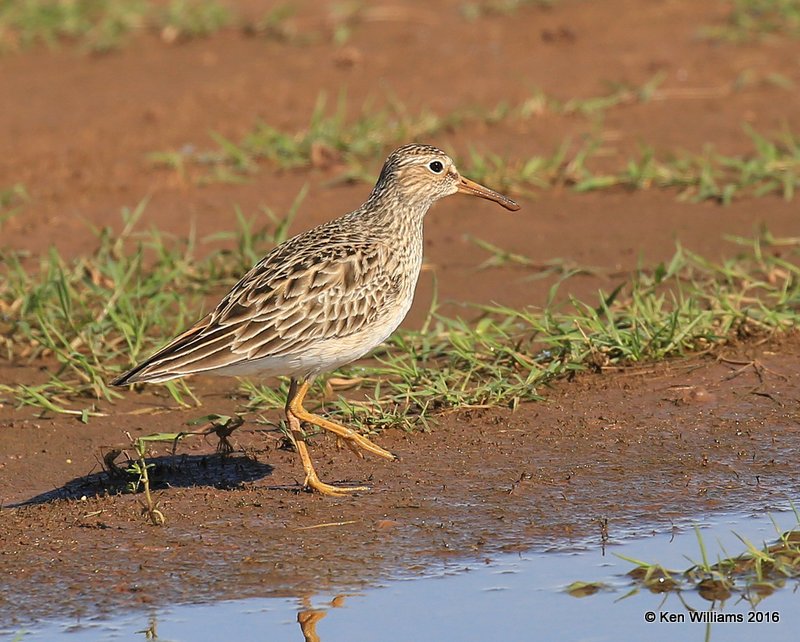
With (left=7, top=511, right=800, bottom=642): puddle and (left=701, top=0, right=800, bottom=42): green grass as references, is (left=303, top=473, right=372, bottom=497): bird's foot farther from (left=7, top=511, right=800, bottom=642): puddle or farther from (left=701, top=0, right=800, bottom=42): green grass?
(left=701, top=0, right=800, bottom=42): green grass

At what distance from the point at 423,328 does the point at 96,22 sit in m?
8.41

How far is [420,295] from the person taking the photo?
9375 millimetres

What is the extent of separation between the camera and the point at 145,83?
46.0 feet

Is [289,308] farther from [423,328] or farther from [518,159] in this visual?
[518,159]

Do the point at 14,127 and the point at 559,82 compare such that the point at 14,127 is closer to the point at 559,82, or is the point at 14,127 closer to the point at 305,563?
the point at 559,82

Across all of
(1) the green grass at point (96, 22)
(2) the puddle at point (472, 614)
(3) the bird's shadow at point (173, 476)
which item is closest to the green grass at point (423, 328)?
(3) the bird's shadow at point (173, 476)

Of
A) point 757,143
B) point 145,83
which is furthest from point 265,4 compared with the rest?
point 757,143

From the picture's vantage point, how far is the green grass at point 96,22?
49.7ft

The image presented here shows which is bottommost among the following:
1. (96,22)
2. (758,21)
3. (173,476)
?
(173,476)

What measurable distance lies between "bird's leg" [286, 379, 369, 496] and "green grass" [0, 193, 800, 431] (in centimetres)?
44

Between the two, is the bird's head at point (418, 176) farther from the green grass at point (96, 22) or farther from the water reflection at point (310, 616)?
the green grass at point (96, 22)

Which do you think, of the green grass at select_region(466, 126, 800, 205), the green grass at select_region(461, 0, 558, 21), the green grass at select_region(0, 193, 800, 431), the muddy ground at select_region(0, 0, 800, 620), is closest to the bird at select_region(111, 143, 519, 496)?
the muddy ground at select_region(0, 0, 800, 620)

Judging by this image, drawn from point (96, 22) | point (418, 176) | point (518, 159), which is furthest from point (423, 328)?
point (96, 22)

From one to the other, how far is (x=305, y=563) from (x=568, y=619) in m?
A: 1.13
